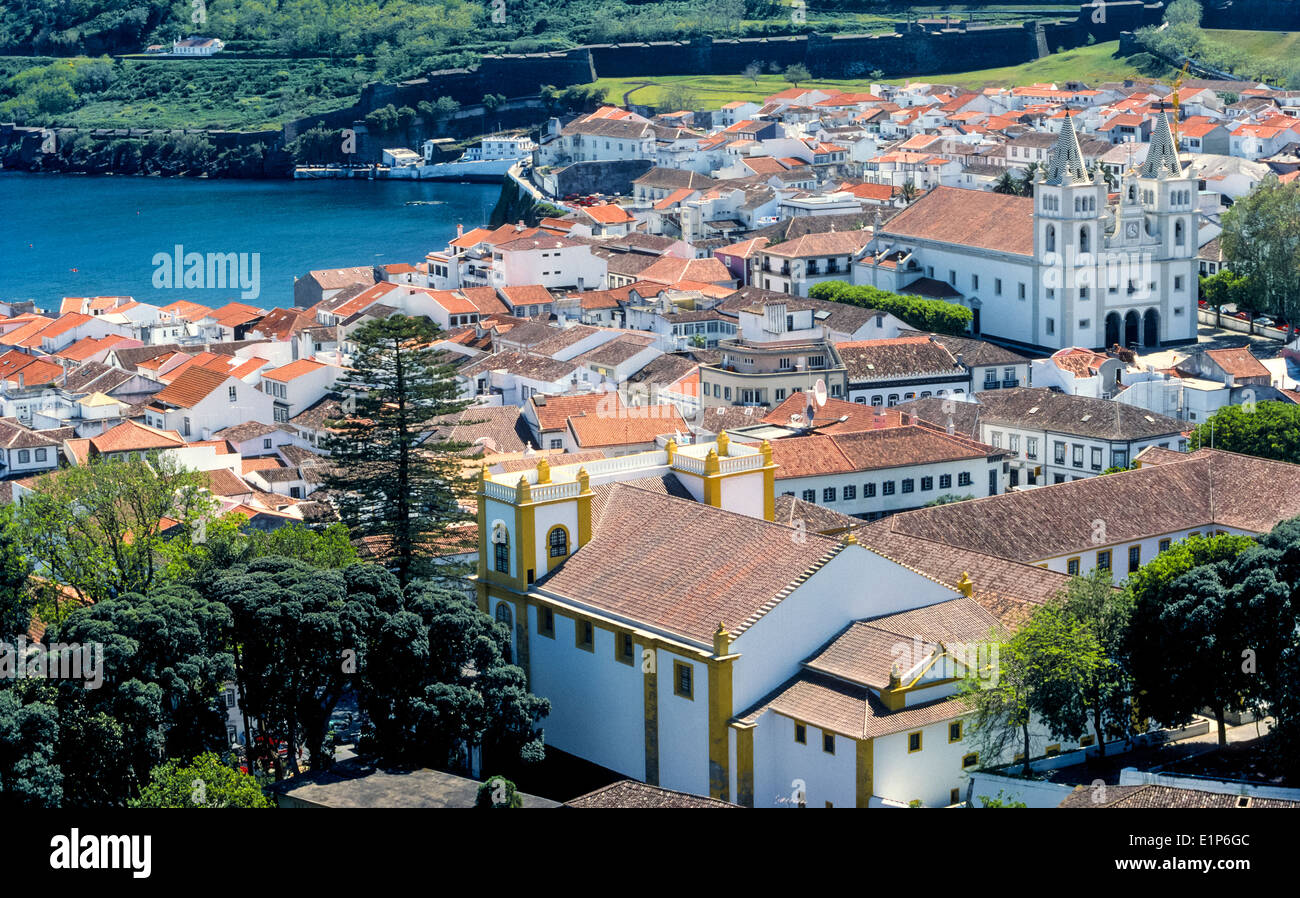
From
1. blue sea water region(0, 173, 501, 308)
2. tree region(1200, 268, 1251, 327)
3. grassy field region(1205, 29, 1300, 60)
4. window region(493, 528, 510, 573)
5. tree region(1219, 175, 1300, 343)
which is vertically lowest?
blue sea water region(0, 173, 501, 308)

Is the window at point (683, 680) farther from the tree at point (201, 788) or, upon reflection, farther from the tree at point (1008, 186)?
the tree at point (1008, 186)

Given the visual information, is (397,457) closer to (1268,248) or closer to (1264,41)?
(1268,248)

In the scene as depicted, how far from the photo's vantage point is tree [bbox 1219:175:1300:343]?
2653 inches

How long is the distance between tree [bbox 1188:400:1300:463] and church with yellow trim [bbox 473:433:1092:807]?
17391 mm

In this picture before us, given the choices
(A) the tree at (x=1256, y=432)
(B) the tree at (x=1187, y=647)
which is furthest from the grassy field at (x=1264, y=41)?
(B) the tree at (x=1187, y=647)

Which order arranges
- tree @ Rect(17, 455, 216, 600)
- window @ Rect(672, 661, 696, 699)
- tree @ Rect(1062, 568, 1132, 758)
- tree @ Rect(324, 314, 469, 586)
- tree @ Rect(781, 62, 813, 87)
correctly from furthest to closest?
tree @ Rect(781, 62, 813, 87)
tree @ Rect(324, 314, 469, 586)
tree @ Rect(17, 455, 216, 600)
window @ Rect(672, 661, 696, 699)
tree @ Rect(1062, 568, 1132, 758)

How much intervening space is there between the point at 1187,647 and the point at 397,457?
15.1 meters

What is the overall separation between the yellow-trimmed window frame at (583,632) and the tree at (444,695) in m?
1.14

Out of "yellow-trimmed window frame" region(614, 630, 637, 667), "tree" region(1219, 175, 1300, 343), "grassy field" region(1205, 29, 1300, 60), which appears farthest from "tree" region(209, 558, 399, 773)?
"grassy field" region(1205, 29, 1300, 60)

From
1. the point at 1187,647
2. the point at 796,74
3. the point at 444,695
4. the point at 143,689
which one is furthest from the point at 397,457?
the point at 796,74

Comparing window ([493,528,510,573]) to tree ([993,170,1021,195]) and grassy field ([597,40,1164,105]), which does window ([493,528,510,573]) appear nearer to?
tree ([993,170,1021,195])

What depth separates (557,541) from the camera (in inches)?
1254

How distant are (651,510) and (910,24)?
114 meters
